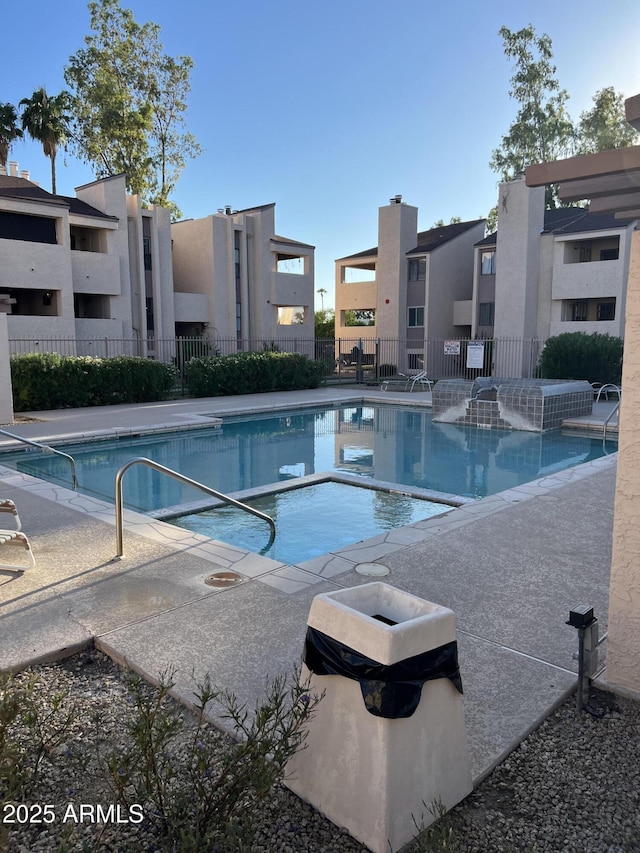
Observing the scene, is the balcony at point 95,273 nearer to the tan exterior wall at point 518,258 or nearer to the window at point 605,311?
the tan exterior wall at point 518,258

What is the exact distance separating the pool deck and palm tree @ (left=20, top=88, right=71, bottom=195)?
34.1 meters

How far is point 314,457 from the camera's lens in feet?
38.8

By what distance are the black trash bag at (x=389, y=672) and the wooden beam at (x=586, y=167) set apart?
81.0 inches

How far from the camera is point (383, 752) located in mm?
2256

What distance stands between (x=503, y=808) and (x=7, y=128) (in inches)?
1583

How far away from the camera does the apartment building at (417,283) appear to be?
3164 centimetres

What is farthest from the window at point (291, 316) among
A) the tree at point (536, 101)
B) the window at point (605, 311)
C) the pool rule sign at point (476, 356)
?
the tree at point (536, 101)

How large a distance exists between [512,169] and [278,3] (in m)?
20.6

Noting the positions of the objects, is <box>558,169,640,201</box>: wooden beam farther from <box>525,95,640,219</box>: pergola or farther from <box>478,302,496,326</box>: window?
<box>478,302,496,326</box>: window

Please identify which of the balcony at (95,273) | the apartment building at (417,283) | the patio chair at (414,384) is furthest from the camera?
the apartment building at (417,283)

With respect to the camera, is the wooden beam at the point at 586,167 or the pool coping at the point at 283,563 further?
the pool coping at the point at 283,563

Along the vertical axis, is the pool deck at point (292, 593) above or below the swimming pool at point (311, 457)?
above

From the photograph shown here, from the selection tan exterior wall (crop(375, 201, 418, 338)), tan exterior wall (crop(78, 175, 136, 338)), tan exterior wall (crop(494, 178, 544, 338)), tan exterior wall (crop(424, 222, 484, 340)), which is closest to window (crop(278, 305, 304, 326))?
tan exterior wall (crop(375, 201, 418, 338))

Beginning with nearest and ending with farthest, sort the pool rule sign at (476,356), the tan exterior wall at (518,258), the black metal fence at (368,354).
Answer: the pool rule sign at (476,356) → the black metal fence at (368,354) → the tan exterior wall at (518,258)
